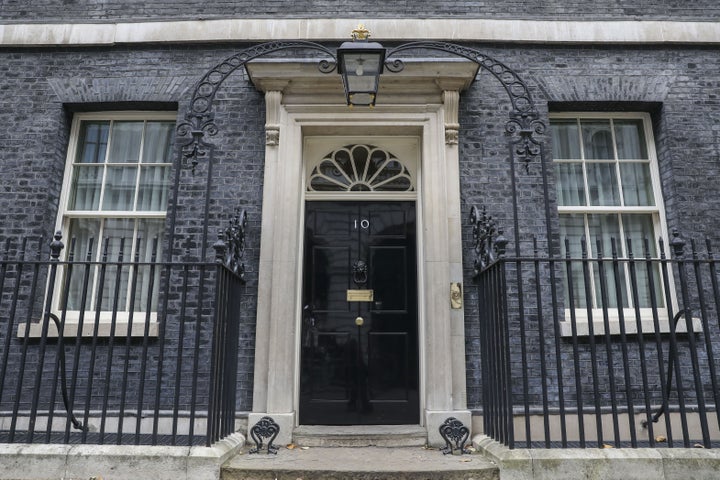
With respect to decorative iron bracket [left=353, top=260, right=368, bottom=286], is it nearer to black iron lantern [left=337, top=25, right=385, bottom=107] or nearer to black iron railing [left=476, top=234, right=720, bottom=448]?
black iron railing [left=476, top=234, right=720, bottom=448]

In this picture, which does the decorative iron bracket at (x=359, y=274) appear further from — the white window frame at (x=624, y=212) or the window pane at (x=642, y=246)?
the window pane at (x=642, y=246)

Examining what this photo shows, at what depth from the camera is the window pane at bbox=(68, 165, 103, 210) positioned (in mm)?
6023

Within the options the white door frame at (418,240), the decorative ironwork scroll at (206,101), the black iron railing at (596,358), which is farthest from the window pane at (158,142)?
the black iron railing at (596,358)

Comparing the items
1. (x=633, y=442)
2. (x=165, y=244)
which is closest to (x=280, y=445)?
(x=165, y=244)

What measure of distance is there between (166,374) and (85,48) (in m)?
3.96

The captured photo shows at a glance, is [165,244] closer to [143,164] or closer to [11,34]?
[143,164]

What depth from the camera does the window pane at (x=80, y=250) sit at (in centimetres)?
576

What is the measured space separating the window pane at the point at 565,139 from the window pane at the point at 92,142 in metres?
5.27

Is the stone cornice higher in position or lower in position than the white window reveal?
higher

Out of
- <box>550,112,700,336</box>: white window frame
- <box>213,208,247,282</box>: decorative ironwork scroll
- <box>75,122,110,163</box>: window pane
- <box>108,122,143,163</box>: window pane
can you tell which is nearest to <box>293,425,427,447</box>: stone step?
<box>213,208,247,282</box>: decorative ironwork scroll

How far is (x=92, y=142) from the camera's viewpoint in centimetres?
625

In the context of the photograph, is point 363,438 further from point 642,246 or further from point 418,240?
point 642,246

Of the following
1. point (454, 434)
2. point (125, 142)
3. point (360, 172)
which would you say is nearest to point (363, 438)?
point (454, 434)

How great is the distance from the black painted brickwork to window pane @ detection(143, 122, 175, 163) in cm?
30
